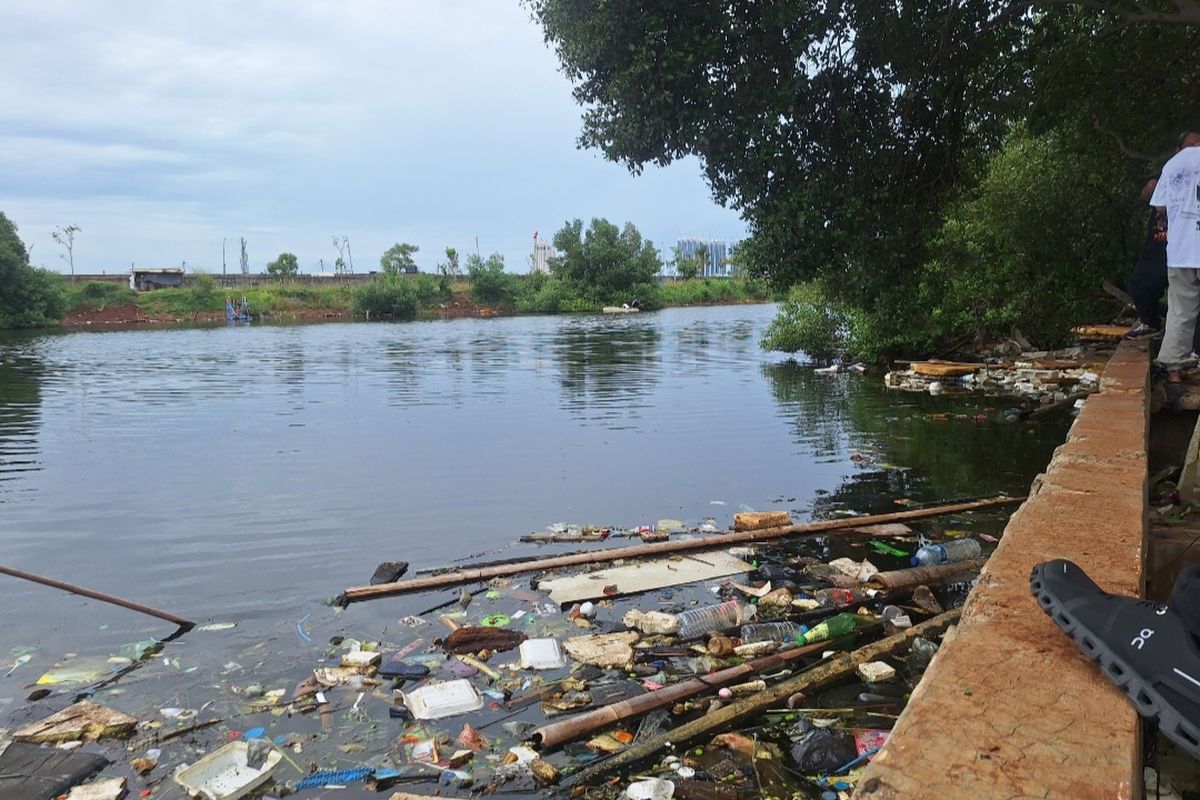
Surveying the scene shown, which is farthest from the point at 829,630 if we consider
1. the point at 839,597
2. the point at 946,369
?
the point at 946,369

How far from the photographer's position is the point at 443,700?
4695mm

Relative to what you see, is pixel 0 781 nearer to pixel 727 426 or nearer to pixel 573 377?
pixel 727 426

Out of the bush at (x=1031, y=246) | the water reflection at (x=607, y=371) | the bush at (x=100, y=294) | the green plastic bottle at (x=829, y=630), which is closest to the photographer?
the green plastic bottle at (x=829, y=630)

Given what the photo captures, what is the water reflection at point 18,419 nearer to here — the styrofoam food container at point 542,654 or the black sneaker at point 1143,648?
the styrofoam food container at point 542,654

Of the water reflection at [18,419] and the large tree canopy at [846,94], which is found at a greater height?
the large tree canopy at [846,94]

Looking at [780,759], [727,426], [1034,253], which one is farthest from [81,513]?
[1034,253]

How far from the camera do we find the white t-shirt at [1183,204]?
7008 mm

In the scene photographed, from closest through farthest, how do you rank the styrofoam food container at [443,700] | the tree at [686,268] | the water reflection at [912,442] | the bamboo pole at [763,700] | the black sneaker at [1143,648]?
1. the black sneaker at [1143,648]
2. the bamboo pole at [763,700]
3. the styrofoam food container at [443,700]
4. the water reflection at [912,442]
5. the tree at [686,268]

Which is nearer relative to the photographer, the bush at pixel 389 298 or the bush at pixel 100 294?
the bush at pixel 100 294

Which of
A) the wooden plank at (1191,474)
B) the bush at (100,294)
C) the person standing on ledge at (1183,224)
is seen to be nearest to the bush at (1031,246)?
the person standing on ledge at (1183,224)

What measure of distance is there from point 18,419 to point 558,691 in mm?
16851

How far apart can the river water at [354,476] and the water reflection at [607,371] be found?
18cm

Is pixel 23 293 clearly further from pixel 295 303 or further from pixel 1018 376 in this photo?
pixel 1018 376

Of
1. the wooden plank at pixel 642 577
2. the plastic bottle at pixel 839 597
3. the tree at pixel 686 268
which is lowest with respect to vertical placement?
the wooden plank at pixel 642 577
